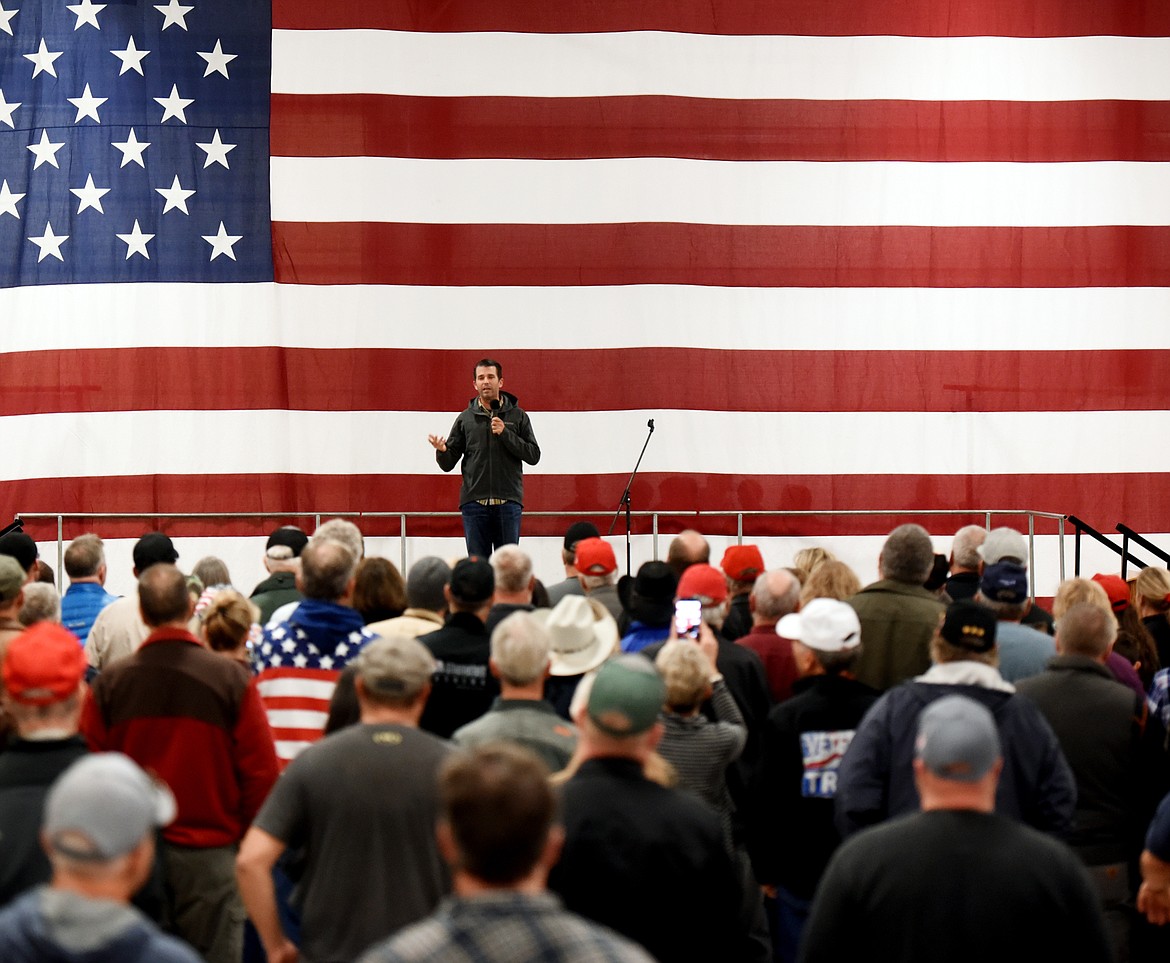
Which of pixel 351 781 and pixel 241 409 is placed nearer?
pixel 351 781

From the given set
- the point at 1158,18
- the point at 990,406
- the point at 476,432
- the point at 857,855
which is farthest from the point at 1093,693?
the point at 1158,18

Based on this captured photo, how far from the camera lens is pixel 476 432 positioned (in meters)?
8.86

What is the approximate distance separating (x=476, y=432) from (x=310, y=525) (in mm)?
1770

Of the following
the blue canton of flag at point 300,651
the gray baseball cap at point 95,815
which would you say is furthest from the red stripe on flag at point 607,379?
the gray baseball cap at point 95,815

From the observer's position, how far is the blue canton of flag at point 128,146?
989 centimetres

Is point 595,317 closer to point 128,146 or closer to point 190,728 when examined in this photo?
point 128,146

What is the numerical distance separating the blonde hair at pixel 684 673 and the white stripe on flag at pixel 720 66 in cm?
729

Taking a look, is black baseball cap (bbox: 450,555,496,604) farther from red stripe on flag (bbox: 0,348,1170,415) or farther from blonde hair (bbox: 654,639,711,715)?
red stripe on flag (bbox: 0,348,1170,415)

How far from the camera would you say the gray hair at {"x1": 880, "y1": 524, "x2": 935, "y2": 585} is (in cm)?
486

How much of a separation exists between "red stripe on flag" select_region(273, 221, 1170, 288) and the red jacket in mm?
6648

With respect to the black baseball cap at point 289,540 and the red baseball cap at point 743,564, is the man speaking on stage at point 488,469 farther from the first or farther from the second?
the red baseball cap at point 743,564

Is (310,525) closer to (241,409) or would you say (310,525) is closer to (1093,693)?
(241,409)

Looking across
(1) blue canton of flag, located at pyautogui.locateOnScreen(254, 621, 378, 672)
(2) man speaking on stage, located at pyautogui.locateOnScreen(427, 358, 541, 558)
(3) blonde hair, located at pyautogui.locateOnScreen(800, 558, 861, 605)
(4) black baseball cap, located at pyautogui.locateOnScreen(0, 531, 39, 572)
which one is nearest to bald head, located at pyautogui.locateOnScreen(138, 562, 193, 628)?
(1) blue canton of flag, located at pyautogui.locateOnScreen(254, 621, 378, 672)

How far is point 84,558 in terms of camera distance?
5559 mm
